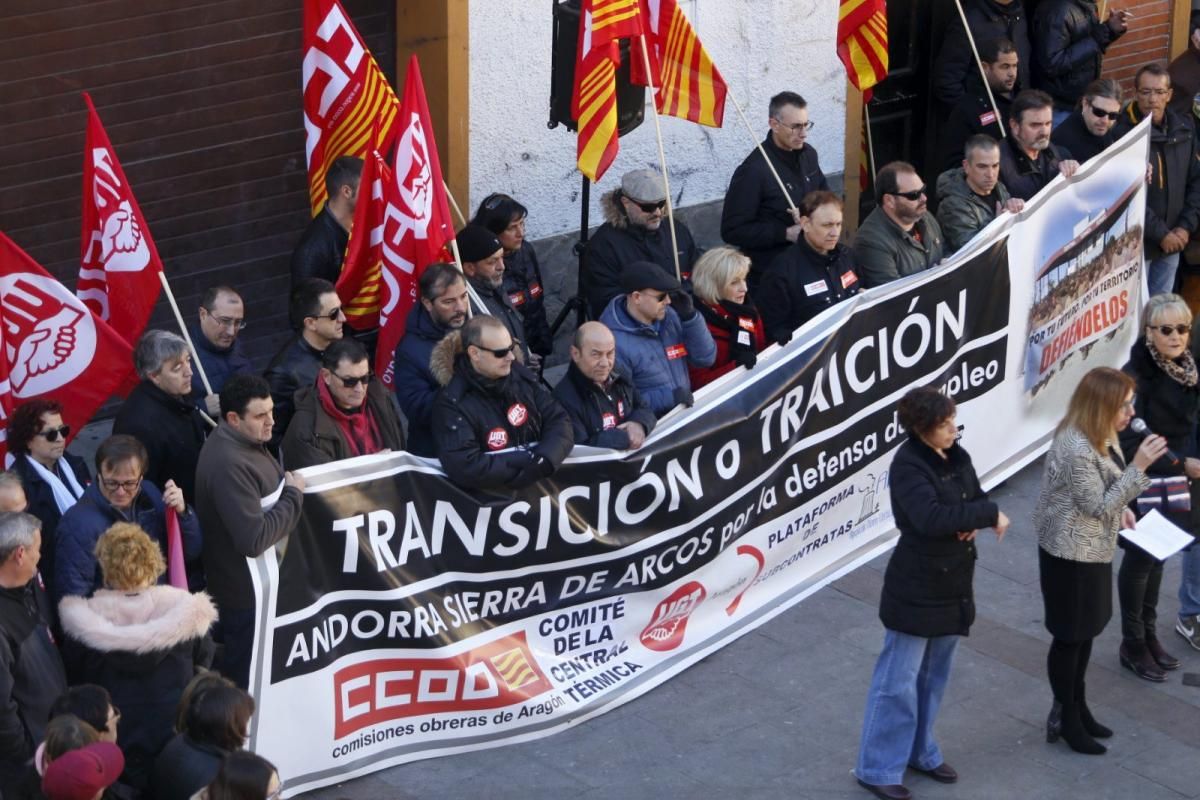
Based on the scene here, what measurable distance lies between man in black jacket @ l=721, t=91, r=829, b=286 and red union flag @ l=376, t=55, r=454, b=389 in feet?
7.18

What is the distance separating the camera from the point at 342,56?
337 inches

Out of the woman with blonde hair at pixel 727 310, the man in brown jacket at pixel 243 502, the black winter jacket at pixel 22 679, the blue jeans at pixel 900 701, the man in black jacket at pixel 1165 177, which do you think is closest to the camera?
the black winter jacket at pixel 22 679

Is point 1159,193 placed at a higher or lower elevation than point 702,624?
higher

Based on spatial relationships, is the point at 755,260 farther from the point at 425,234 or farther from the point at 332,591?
the point at 332,591

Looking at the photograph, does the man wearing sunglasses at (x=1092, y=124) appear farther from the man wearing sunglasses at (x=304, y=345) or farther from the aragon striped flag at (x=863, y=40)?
the man wearing sunglasses at (x=304, y=345)

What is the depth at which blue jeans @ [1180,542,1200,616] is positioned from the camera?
8.22 meters

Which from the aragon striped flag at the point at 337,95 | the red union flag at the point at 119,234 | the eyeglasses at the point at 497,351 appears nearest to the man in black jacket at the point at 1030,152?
the aragon striped flag at the point at 337,95

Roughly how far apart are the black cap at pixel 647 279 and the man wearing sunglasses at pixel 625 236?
2.97 ft

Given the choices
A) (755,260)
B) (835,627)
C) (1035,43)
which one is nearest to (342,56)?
(755,260)

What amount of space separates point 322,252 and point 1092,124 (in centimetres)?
469

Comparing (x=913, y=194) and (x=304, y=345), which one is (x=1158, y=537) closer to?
(x=913, y=194)

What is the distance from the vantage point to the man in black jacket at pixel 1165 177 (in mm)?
10688

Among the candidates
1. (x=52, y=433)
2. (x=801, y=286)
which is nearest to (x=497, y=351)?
(x=52, y=433)

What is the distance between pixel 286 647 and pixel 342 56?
3144 mm
